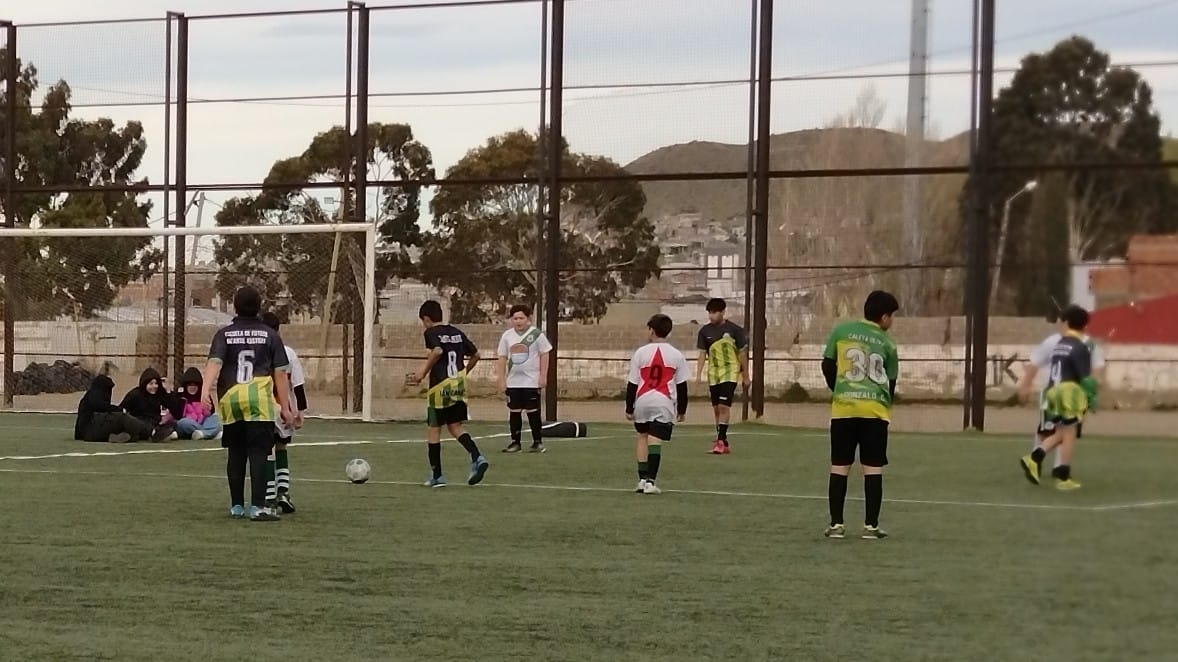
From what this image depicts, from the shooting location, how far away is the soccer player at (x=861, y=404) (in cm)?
911

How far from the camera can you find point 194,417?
75.5ft

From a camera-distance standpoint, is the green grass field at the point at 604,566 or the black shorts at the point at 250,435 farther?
the black shorts at the point at 250,435

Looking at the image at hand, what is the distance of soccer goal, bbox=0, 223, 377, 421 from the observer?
2977cm

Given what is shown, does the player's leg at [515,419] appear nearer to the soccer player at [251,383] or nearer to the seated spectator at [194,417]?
Answer: the seated spectator at [194,417]

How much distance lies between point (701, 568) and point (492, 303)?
25.6m

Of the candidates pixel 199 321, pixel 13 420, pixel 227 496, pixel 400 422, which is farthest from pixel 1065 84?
pixel 199 321

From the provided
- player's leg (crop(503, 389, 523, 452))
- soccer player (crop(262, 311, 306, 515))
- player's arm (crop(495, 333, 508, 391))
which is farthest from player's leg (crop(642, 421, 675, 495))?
player's leg (crop(503, 389, 523, 452))

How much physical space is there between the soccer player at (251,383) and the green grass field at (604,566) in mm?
541

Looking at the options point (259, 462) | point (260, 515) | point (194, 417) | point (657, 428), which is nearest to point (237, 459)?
point (259, 462)

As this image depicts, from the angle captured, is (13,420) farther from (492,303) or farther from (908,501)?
(908,501)

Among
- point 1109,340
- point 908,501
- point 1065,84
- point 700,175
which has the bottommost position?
point 908,501

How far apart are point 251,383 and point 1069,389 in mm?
9890

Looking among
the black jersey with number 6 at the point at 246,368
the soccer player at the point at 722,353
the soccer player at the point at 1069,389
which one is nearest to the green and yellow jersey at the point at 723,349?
the soccer player at the point at 722,353

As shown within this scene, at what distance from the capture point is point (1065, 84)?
2.56 meters
